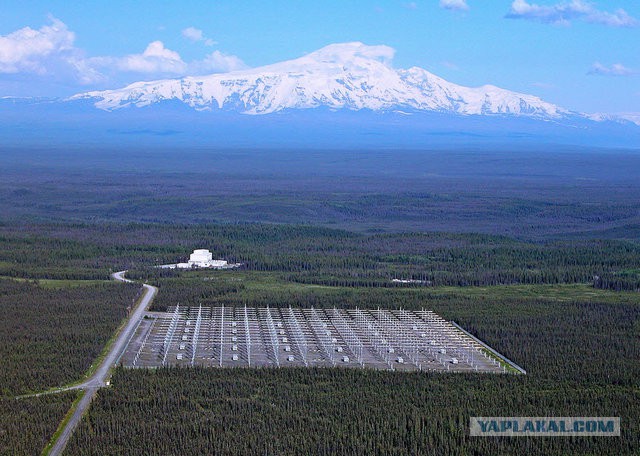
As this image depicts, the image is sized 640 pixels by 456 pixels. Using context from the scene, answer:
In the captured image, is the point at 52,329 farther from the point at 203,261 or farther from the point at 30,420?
the point at 203,261

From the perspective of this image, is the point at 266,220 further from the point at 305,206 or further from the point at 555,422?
the point at 555,422

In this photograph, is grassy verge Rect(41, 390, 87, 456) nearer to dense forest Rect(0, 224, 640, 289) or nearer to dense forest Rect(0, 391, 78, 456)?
dense forest Rect(0, 391, 78, 456)

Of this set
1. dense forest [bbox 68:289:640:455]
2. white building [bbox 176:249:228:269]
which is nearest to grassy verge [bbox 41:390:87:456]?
dense forest [bbox 68:289:640:455]

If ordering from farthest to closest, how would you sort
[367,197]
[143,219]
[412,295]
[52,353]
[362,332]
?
[367,197] → [143,219] → [412,295] → [362,332] → [52,353]

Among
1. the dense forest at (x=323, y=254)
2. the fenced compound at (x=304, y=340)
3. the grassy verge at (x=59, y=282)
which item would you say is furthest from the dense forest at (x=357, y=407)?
the dense forest at (x=323, y=254)

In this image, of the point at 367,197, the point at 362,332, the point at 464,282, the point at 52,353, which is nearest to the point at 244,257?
the point at 464,282

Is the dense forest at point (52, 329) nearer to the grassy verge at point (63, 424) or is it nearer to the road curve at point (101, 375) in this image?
the road curve at point (101, 375)

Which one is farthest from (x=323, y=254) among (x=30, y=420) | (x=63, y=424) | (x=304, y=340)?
(x=30, y=420)
